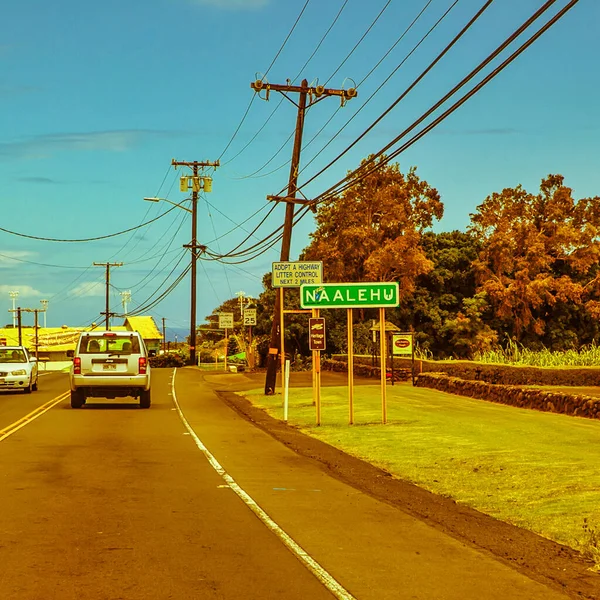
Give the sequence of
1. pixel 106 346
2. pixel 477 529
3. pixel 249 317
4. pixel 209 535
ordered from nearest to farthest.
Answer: pixel 209 535
pixel 477 529
pixel 106 346
pixel 249 317

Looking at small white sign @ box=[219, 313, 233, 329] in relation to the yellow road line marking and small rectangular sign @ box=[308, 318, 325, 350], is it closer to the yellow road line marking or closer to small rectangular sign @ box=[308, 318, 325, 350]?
the yellow road line marking

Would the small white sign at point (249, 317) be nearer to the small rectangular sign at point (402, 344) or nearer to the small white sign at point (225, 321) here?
the small white sign at point (225, 321)

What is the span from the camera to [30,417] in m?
24.6

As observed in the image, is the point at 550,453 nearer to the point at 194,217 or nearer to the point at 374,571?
the point at 374,571

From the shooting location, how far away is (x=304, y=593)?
711cm

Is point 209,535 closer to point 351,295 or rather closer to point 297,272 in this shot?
point 351,295

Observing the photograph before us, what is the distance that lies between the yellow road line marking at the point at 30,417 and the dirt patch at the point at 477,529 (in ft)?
21.6

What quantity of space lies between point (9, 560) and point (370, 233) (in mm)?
49161

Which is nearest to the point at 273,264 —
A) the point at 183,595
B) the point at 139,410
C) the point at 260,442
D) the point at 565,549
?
the point at 139,410

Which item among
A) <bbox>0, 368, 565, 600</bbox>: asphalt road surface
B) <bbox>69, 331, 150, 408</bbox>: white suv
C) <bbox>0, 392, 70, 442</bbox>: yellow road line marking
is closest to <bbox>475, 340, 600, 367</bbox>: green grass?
<bbox>69, 331, 150, 408</bbox>: white suv

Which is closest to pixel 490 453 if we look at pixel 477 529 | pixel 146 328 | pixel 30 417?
pixel 477 529

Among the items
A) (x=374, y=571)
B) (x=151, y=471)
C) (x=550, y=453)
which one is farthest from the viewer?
(x=550, y=453)

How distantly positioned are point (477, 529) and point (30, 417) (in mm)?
16878

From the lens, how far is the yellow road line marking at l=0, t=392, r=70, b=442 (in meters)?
20.5
